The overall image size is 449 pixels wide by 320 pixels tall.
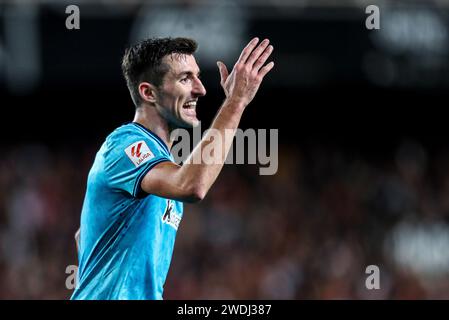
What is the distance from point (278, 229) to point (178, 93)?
8.91 metres

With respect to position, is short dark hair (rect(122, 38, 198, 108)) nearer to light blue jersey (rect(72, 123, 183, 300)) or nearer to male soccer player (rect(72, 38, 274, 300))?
male soccer player (rect(72, 38, 274, 300))

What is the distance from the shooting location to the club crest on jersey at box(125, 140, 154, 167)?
4871 millimetres

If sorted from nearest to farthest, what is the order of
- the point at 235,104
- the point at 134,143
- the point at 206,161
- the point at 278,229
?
the point at 206,161 → the point at 235,104 → the point at 134,143 → the point at 278,229

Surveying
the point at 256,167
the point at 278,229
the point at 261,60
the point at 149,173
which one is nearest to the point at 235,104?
the point at 261,60

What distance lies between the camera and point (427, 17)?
13.2 meters

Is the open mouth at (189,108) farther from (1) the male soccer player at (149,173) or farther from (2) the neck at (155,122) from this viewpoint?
(2) the neck at (155,122)

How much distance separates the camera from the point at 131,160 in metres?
4.89

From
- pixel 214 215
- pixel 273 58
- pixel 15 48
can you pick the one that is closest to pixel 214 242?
pixel 214 215

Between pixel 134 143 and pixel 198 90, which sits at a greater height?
pixel 198 90

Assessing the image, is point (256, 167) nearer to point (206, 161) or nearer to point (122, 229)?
point (122, 229)

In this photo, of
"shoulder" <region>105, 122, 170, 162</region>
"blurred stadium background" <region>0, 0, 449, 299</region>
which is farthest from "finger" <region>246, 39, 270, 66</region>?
"blurred stadium background" <region>0, 0, 449, 299</region>

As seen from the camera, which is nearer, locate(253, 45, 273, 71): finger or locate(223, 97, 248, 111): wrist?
locate(223, 97, 248, 111): wrist

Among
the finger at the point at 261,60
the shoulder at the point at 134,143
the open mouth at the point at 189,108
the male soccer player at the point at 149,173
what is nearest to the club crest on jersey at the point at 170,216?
the male soccer player at the point at 149,173
